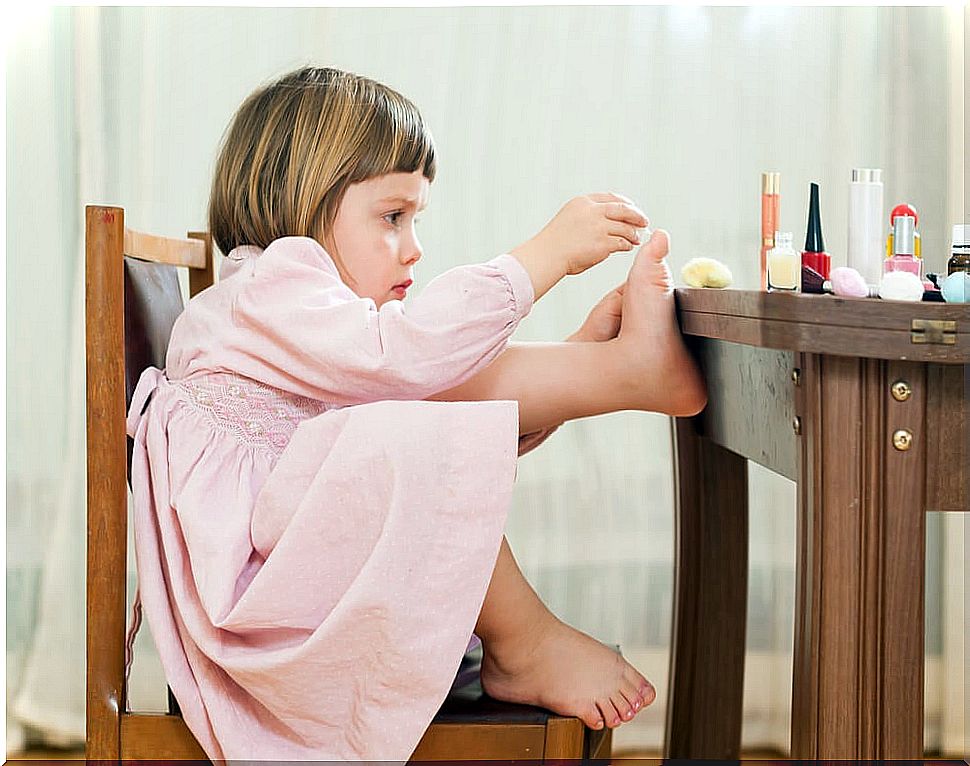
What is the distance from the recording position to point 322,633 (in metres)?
0.82

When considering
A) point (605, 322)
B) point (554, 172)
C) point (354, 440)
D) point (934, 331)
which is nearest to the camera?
point (934, 331)

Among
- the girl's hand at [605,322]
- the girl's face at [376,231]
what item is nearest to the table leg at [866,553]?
the girl's hand at [605,322]

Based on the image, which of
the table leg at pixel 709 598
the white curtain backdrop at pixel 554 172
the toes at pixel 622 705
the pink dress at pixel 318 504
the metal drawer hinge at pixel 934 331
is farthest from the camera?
the white curtain backdrop at pixel 554 172

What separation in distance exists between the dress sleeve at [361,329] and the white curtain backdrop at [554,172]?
770 millimetres

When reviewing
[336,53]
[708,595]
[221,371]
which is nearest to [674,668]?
[708,595]

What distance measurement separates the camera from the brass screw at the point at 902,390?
2.32ft

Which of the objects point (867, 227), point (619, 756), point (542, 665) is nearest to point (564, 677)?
point (542, 665)

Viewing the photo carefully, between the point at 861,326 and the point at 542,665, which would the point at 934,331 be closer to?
the point at 861,326

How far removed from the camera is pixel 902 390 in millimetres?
706

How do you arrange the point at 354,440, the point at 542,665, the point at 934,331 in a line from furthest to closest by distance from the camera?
the point at 542,665
the point at 354,440
the point at 934,331

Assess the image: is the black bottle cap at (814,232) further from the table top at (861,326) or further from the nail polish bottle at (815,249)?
the table top at (861,326)

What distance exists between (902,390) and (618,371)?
1.00ft

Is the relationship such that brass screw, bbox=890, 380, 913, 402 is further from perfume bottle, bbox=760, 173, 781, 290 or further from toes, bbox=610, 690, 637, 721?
perfume bottle, bbox=760, 173, 781, 290

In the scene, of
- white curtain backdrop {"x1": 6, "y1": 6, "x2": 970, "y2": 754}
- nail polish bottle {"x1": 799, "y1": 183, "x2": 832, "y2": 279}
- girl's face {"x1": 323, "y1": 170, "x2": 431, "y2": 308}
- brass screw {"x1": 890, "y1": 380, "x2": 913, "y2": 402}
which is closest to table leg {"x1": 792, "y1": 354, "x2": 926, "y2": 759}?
brass screw {"x1": 890, "y1": 380, "x2": 913, "y2": 402}
